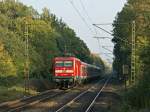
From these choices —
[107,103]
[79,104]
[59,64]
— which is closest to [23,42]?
[59,64]

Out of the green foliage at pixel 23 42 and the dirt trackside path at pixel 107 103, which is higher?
the green foliage at pixel 23 42

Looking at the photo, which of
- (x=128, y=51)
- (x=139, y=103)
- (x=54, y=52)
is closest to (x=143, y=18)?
(x=128, y=51)

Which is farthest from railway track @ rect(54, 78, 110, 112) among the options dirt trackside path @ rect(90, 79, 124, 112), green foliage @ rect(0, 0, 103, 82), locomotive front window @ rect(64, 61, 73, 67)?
locomotive front window @ rect(64, 61, 73, 67)

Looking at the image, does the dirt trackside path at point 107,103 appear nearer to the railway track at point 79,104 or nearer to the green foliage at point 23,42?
the railway track at point 79,104

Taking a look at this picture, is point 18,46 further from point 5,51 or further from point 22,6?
point 22,6

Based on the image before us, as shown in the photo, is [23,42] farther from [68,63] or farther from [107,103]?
[107,103]

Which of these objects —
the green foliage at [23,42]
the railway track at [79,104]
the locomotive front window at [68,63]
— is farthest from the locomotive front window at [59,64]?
the railway track at [79,104]

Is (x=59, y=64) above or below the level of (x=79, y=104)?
above

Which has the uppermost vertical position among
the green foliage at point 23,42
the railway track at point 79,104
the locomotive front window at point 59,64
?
the green foliage at point 23,42

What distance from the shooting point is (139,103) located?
26047 millimetres

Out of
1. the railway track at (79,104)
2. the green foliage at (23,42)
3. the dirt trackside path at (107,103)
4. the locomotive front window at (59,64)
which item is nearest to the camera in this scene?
the railway track at (79,104)

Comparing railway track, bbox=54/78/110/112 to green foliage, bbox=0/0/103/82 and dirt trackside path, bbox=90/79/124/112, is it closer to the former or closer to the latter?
dirt trackside path, bbox=90/79/124/112

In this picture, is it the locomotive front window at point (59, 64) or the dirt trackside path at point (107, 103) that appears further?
the locomotive front window at point (59, 64)

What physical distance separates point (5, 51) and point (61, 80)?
50.6ft
